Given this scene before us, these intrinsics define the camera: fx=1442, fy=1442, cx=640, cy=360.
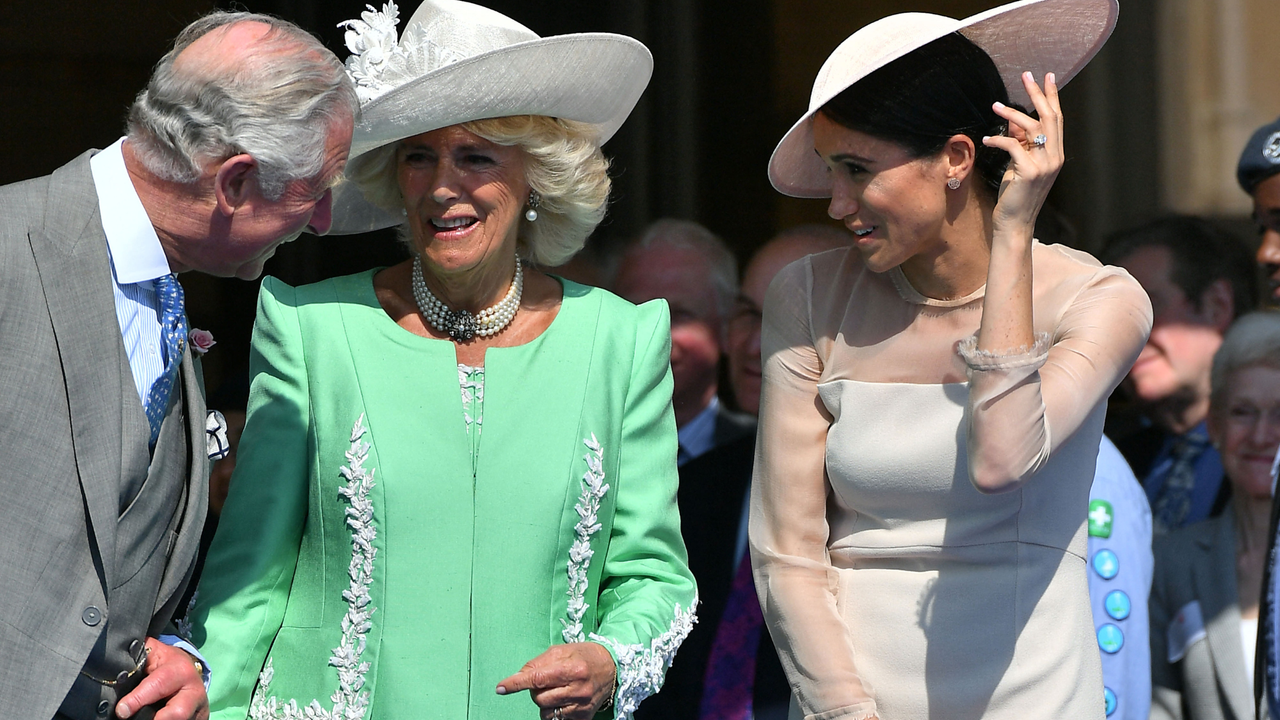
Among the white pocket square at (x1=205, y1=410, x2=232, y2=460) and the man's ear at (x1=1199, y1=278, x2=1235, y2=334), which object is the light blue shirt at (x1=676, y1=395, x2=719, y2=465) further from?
the white pocket square at (x1=205, y1=410, x2=232, y2=460)

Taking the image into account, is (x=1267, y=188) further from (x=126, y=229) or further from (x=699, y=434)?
(x=126, y=229)

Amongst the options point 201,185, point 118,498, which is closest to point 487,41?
point 201,185

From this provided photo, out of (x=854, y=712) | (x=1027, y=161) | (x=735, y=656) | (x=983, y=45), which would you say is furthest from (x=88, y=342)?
(x=735, y=656)

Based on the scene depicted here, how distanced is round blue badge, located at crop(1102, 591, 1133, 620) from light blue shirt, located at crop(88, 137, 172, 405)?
244 centimetres

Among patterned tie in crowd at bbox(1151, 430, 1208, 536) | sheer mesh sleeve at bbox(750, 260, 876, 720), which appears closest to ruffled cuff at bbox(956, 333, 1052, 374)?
sheer mesh sleeve at bbox(750, 260, 876, 720)

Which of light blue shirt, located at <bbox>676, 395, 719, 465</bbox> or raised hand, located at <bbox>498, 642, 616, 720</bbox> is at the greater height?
raised hand, located at <bbox>498, 642, 616, 720</bbox>

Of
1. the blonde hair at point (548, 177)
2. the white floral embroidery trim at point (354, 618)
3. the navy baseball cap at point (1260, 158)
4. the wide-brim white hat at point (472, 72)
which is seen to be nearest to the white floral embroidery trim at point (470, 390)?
the white floral embroidery trim at point (354, 618)

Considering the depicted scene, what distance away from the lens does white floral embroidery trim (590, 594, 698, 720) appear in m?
2.62

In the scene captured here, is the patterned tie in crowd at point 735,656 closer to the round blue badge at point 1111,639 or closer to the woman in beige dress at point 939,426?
the round blue badge at point 1111,639

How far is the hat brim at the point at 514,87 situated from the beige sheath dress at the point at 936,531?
2.41 ft

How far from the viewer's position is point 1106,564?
3666mm

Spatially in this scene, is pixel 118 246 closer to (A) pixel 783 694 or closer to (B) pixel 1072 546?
(B) pixel 1072 546

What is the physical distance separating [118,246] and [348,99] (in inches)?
17.9

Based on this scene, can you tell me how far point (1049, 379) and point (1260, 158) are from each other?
2097 millimetres
